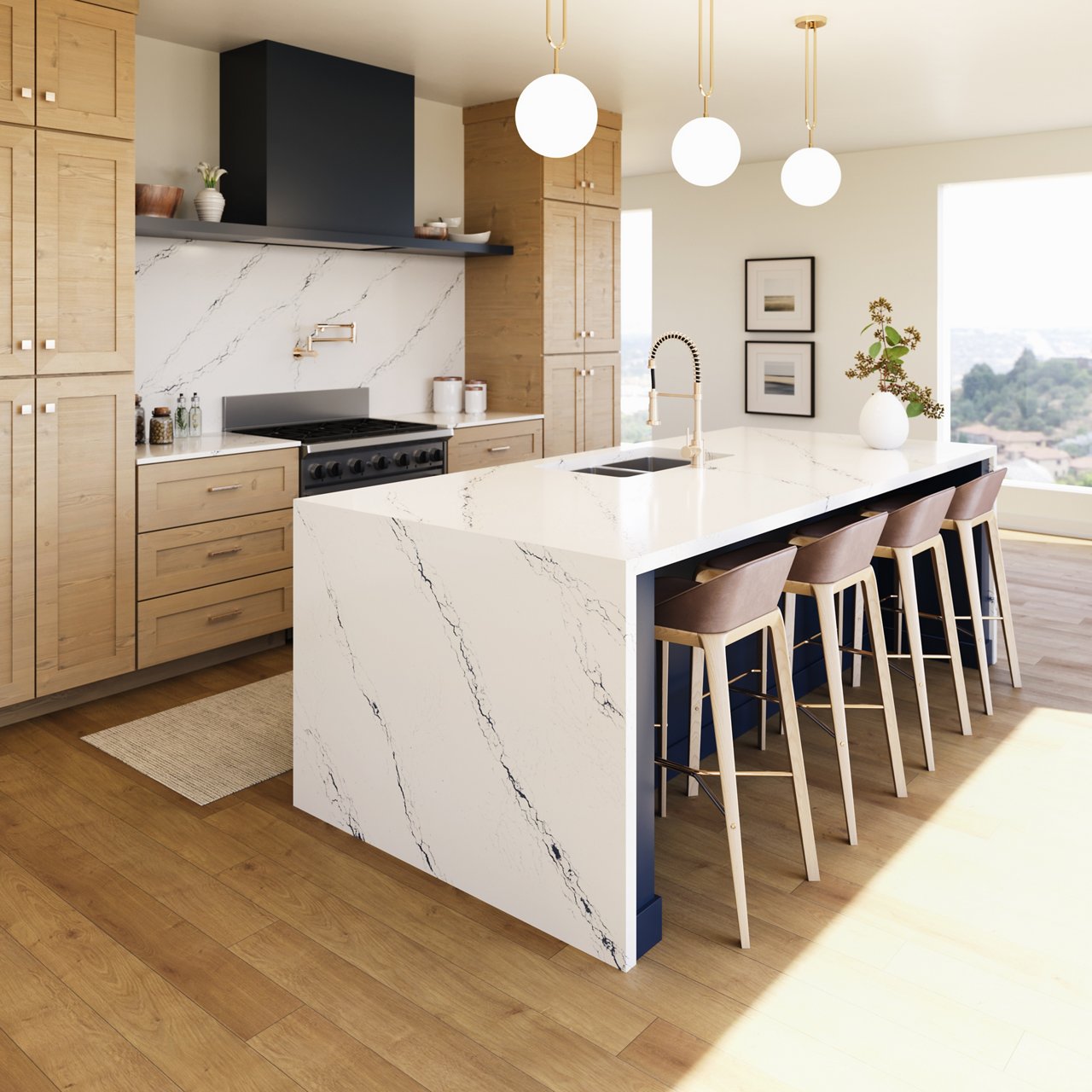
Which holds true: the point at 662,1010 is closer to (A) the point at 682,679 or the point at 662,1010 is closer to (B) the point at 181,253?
(A) the point at 682,679

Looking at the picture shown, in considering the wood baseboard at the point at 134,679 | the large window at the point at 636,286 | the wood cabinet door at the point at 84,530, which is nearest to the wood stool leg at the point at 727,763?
the wood cabinet door at the point at 84,530

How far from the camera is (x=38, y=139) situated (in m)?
3.51

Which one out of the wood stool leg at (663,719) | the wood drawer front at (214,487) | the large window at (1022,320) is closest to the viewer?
the wood stool leg at (663,719)

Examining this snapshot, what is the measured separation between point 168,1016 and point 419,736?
839 millimetres

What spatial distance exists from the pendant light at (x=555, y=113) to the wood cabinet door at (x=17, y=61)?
5.85 feet

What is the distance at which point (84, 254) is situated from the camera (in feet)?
12.1

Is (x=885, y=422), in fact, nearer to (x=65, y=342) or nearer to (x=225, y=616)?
(x=225, y=616)

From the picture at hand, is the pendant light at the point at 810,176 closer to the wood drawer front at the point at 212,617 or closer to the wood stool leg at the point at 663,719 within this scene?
the wood stool leg at the point at 663,719

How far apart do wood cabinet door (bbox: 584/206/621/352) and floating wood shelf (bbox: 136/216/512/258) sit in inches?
21.1

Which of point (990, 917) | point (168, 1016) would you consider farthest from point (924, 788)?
point (168, 1016)

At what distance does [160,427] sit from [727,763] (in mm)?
2975

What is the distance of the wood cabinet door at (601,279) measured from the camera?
5984mm

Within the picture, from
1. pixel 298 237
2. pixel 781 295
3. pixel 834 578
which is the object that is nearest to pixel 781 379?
pixel 781 295

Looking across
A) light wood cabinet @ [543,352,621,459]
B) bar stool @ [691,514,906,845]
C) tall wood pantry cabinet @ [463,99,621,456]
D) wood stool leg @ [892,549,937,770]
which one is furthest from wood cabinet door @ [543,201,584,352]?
bar stool @ [691,514,906,845]
